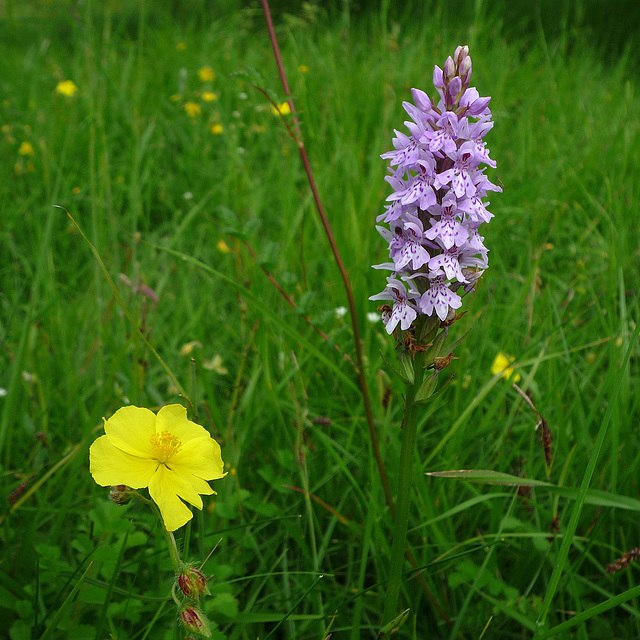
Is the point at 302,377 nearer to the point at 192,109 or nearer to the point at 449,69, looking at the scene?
the point at 449,69

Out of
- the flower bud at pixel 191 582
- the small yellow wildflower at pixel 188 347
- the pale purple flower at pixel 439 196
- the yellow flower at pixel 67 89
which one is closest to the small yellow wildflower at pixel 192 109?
the yellow flower at pixel 67 89

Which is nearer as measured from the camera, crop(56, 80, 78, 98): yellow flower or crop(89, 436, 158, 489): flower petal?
crop(89, 436, 158, 489): flower petal

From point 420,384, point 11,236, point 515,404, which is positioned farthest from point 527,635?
point 11,236

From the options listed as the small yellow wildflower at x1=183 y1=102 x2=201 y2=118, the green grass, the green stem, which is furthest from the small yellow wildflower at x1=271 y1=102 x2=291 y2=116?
the small yellow wildflower at x1=183 y1=102 x2=201 y2=118

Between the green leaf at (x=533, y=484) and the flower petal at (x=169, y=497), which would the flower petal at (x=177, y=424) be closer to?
the flower petal at (x=169, y=497)

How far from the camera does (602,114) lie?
491 cm

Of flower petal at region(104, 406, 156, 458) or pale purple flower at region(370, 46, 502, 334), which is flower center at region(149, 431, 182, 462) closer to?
flower petal at region(104, 406, 156, 458)

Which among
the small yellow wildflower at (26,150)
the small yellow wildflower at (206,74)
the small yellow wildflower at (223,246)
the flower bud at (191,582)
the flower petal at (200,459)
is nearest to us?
the flower bud at (191,582)

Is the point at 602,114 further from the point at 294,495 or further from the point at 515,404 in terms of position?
the point at 294,495

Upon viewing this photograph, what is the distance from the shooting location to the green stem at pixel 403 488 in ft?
3.72

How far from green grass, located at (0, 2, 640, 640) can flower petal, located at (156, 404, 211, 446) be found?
0.27 metres

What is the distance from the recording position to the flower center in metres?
1.03

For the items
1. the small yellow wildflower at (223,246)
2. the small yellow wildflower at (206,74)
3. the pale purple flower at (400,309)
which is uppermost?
the pale purple flower at (400,309)

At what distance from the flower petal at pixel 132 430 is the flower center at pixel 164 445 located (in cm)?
1
